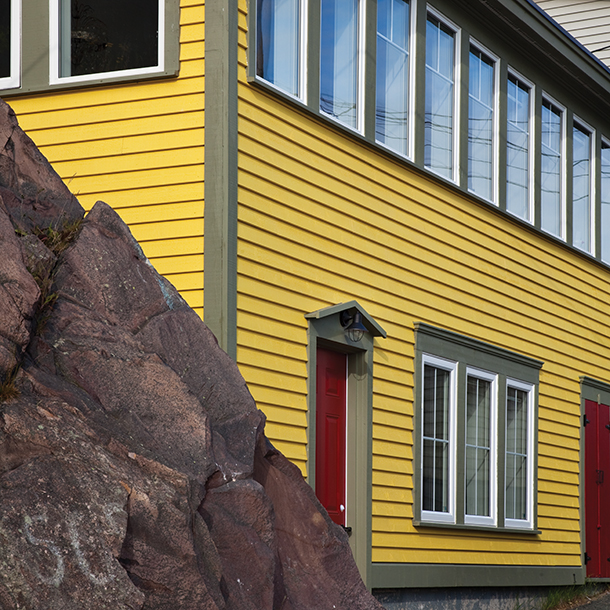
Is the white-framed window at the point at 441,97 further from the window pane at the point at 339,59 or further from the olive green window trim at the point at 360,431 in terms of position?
the olive green window trim at the point at 360,431

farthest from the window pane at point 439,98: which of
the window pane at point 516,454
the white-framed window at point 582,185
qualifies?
the white-framed window at point 582,185

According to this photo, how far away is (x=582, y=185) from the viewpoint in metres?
14.8

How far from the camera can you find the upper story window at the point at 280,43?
28.4 ft

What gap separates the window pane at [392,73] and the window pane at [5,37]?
3.43m

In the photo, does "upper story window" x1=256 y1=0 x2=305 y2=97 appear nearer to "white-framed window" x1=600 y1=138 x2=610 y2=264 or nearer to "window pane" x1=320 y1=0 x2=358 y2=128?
"window pane" x1=320 y1=0 x2=358 y2=128

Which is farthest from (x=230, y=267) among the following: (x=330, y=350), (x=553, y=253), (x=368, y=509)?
(x=553, y=253)

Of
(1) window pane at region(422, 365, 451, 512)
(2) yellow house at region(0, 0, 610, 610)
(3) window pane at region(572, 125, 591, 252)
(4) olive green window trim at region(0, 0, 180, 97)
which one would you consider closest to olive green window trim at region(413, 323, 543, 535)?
(2) yellow house at region(0, 0, 610, 610)

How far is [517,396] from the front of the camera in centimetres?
1270

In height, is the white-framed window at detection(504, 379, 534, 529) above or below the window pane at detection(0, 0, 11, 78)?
below

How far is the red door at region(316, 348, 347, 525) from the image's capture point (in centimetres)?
930

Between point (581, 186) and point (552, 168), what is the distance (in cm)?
106

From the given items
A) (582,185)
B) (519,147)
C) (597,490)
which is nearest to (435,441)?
(519,147)

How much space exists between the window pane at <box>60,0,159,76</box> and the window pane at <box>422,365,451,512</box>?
4.40m

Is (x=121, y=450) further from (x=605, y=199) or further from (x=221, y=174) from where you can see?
(x=605, y=199)
